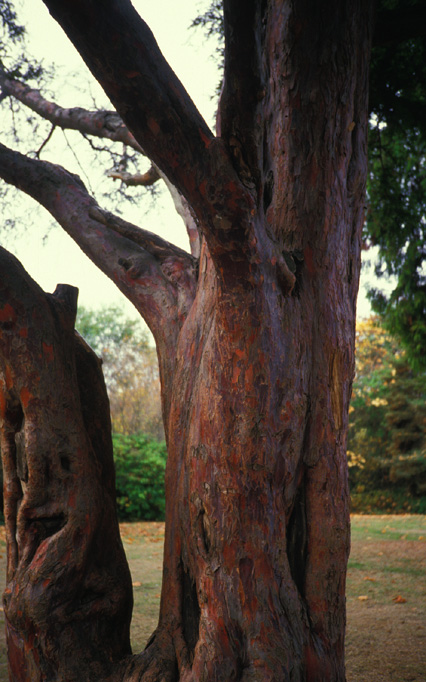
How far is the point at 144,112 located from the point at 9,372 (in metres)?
1.68

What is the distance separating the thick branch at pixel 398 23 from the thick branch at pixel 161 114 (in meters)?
2.66

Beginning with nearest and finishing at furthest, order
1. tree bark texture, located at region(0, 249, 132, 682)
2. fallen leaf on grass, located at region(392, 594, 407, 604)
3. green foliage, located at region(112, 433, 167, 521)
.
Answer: tree bark texture, located at region(0, 249, 132, 682) → fallen leaf on grass, located at region(392, 594, 407, 604) → green foliage, located at region(112, 433, 167, 521)

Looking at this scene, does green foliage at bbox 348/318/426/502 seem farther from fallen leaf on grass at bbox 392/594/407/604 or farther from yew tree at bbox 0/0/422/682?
yew tree at bbox 0/0/422/682

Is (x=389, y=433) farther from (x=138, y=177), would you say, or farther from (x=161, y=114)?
(x=161, y=114)

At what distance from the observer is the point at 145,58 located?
7.16ft

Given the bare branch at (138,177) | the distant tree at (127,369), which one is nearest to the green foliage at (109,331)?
the distant tree at (127,369)

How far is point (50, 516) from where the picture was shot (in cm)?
303

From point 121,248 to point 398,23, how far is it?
9.15 ft

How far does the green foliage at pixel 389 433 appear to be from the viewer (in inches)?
576

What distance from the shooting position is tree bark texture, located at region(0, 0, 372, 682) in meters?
2.35

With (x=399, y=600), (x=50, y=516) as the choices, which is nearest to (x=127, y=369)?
(x=399, y=600)

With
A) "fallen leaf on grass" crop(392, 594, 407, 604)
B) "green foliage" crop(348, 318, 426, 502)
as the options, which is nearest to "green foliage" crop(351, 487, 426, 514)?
"green foliage" crop(348, 318, 426, 502)

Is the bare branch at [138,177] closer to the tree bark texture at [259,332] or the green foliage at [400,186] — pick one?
the green foliage at [400,186]

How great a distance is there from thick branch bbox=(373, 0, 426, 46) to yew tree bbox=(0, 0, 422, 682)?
2.75 ft
